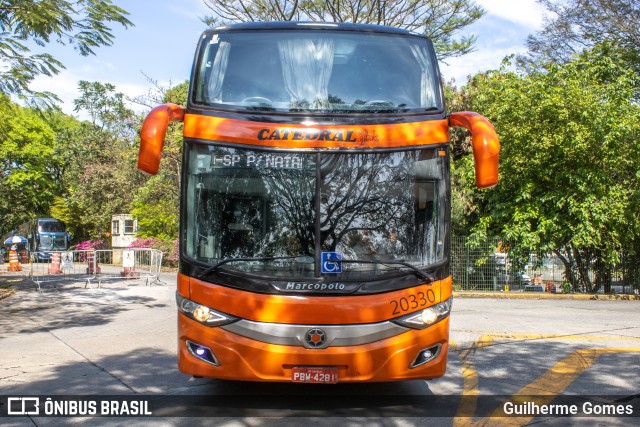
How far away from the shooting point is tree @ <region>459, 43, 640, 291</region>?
65.8 ft

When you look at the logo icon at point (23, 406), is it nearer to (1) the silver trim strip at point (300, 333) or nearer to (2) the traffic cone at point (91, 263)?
(1) the silver trim strip at point (300, 333)

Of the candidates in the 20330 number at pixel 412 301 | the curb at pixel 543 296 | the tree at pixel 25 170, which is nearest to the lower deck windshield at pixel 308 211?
the 20330 number at pixel 412 301

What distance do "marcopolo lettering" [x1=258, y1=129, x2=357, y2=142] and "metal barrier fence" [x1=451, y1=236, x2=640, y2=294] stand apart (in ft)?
53.5

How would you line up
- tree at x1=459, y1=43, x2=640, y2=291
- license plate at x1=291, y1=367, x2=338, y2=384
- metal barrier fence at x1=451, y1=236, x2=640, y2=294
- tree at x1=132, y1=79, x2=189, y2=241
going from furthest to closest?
tree at x1=132, y1=79, x2=189, y2=241
metal barrier fence at x1=451, y1=236, x2=640, y2=294
tree at x1=459, y1=43, x2=640, y2=291
license plate at x1=291, y1=367, x2=338, y2=384

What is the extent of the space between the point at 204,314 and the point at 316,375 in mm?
1161

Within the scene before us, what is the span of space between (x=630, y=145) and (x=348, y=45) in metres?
16.6

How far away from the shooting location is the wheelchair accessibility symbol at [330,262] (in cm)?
597

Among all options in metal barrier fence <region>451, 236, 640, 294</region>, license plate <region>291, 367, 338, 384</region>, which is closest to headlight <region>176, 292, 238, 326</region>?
license plate <region>291, 367, 338, 384</region>

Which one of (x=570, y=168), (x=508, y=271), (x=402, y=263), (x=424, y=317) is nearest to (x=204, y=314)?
(x=402, y=263)

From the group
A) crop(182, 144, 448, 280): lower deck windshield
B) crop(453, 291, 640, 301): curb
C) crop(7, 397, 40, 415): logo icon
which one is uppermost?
crop(182, 144, 448, 280): lower deck windshield

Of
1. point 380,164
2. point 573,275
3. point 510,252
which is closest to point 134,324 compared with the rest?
point 380,164

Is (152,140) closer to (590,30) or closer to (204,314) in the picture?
(204,314)

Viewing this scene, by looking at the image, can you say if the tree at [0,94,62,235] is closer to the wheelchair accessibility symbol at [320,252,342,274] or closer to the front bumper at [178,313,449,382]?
the front bumper at [178,313,449,382]

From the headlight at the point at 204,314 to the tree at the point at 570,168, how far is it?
16363 millimetres
